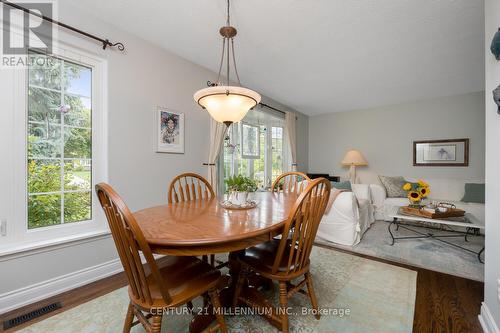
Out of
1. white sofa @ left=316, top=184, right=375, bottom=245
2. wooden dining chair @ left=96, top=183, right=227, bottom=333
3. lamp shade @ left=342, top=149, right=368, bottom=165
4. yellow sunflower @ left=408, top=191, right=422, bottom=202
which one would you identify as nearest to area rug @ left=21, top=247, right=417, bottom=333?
wooden dining chair @ left=96, top=183, right=227, bottom=333

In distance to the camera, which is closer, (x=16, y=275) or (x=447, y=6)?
(x=16, y=275)

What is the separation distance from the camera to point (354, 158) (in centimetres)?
481

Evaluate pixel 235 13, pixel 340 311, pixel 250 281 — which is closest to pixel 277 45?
pixel 235 13

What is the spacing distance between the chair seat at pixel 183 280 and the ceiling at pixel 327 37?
202 cm

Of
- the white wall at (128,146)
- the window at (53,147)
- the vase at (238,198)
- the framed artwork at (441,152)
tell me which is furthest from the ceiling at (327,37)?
the vase at (238,198)

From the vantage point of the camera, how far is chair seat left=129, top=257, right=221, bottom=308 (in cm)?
103

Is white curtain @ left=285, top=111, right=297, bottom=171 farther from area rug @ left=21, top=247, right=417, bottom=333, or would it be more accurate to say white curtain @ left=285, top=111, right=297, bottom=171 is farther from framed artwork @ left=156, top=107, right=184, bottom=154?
area rug @ left=21, top=247, right=417, bottom=333

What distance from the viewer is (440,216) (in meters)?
2.63

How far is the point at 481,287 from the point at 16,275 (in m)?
3.76

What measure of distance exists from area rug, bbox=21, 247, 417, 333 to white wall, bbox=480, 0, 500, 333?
1.43ft

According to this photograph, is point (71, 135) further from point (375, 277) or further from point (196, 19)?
point (375, 277)

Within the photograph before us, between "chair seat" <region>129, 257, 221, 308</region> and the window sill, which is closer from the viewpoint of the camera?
"chair seat" <region>129, 257, 221, 308</region>

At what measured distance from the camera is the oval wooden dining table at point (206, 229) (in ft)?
3.28

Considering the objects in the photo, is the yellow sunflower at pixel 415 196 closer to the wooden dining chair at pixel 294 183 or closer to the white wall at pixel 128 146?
the wooden dining chair at pixel 294 183
